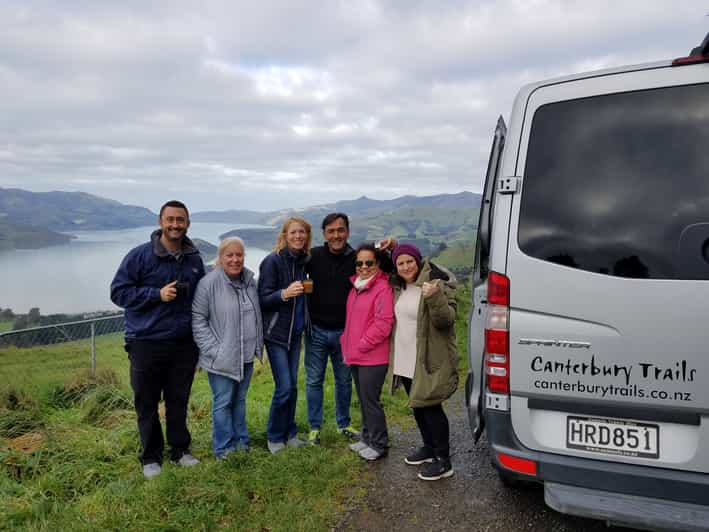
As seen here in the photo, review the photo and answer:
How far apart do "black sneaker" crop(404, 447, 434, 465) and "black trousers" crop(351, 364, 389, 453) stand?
26cm

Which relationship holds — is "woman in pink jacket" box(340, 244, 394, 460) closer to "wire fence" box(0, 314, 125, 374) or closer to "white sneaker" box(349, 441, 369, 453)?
"white sneaker" box(349, 441, 369, 453)

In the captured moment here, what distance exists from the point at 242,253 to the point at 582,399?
9.50ft

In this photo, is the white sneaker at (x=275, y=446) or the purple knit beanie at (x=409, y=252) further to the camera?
the white sneaker at (x=275, y=446)

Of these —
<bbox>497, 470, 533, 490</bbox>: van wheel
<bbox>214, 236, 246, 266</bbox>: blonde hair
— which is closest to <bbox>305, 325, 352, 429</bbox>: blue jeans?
<bbox>214, 236, 246, 266</bbox>: blonde hair

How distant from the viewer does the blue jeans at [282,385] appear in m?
4.22

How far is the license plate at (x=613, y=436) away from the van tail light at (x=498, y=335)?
0.36 metres

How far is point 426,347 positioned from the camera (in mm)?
3547

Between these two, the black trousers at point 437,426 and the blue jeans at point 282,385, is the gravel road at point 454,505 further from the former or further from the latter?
the blue jeans at point 282,385

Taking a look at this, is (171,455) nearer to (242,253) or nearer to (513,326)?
(242,253)

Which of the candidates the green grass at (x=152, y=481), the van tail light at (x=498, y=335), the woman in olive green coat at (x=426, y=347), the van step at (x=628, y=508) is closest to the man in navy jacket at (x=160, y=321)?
the green grass at (x=152, y=481)

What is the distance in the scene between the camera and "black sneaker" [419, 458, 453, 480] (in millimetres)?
3693

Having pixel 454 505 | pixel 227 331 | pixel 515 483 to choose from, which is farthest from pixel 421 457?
pixel 227 331

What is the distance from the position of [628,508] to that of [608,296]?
97 cm

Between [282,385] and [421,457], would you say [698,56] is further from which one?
[282,385]
